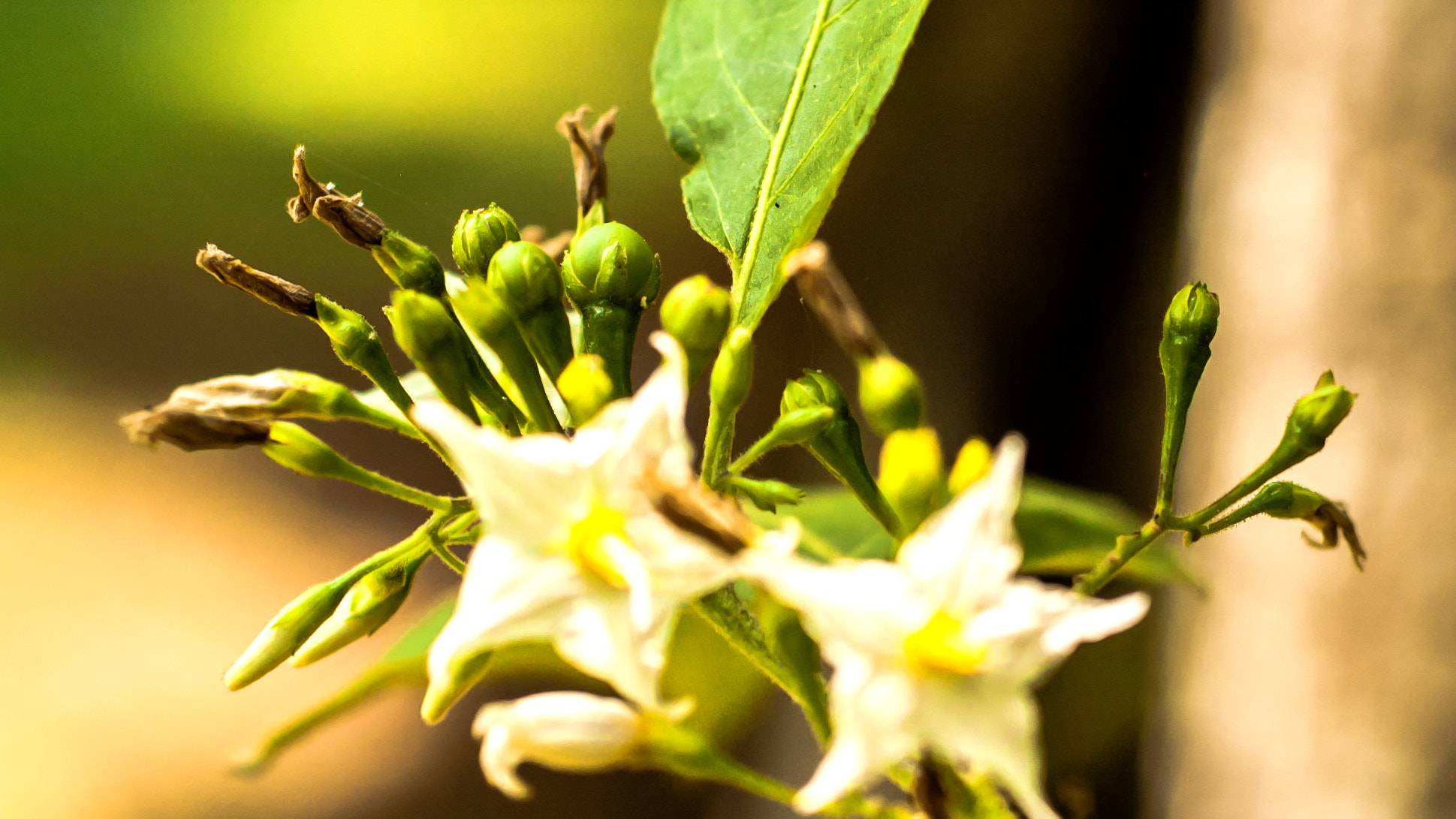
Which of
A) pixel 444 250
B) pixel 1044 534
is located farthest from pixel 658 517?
pixel 444 250

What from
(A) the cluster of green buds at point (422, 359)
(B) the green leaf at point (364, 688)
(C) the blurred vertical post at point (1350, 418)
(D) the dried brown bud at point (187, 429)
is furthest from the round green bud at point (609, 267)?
(C) the blurred vertical post at point (1350, 418)

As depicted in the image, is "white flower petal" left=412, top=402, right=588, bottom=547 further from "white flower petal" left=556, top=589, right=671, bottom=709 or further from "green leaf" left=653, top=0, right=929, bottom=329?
"green leaf" left=653, top=0, right=929, bottom=329

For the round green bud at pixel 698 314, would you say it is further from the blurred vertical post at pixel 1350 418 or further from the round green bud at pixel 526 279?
the blurred vertical post at pixel 1350 418

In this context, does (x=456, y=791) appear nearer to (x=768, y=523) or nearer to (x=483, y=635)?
(x=768, y=523)

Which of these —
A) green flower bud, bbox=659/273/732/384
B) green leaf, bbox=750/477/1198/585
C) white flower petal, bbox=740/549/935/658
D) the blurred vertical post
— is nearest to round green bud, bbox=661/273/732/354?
green flower bud, bbox=659/273/732/384

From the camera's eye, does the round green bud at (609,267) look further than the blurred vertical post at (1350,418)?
No

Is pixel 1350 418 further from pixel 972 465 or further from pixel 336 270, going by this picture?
pixel 336 270
